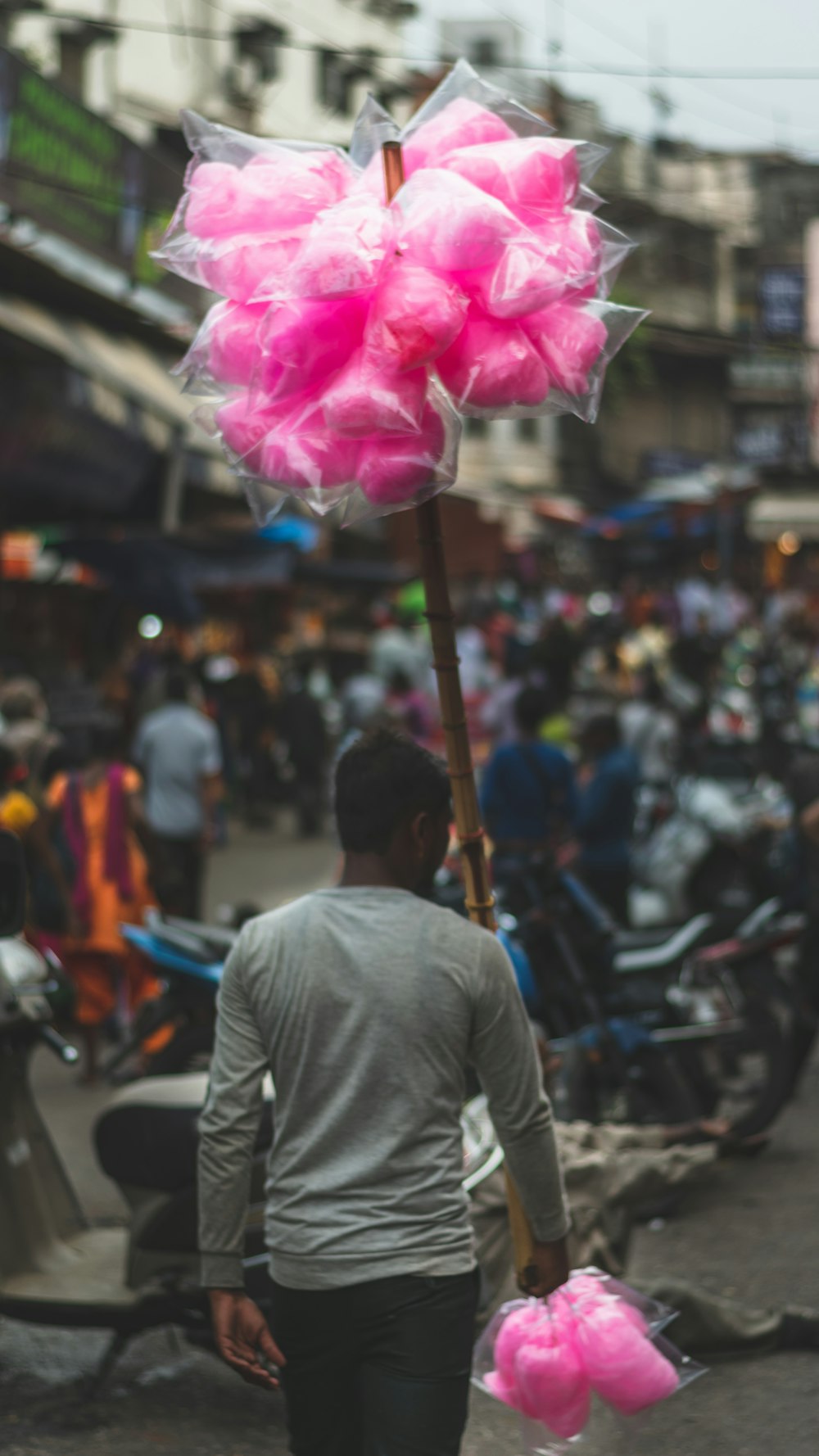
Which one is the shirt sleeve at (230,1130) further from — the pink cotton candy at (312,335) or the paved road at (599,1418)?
the paved road at (599,1418)

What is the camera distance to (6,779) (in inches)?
325

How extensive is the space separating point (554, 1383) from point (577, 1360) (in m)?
0.06

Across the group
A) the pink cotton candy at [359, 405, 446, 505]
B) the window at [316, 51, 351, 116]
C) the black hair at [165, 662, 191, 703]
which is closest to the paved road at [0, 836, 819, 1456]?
the pink cotton candy at [359, 405, 446, 505]

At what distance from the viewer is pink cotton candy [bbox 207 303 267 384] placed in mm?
3117

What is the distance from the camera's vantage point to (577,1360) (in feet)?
11.1

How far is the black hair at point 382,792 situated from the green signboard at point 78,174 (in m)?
9.83

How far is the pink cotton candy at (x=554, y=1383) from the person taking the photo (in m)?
3.37

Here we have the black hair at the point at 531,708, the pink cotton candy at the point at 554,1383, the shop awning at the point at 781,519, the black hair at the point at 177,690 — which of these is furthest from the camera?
the shop awning at the point at 781,519

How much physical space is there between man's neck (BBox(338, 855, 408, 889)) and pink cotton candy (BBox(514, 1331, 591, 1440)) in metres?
1.01

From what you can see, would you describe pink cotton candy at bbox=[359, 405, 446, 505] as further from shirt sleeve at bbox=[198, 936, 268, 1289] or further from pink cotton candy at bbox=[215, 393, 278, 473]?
shirt sleeve at bbox=[198, 936, 268, 1289]

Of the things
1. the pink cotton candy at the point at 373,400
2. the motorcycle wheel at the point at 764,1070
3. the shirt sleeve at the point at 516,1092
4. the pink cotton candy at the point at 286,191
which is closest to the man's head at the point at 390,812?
the shirt sleeve at the point at 516,1092

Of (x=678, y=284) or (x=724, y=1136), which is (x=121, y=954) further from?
(x=678, y=284)

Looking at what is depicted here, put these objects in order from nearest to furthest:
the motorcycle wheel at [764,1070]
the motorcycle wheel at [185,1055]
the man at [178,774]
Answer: the motorcycle wheel at [185,1055] → the motorcycle wheel at [764,1070] → the man at [178,774]

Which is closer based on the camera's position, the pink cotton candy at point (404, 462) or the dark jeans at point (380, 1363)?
the dark jeans at point (380, 1363)
